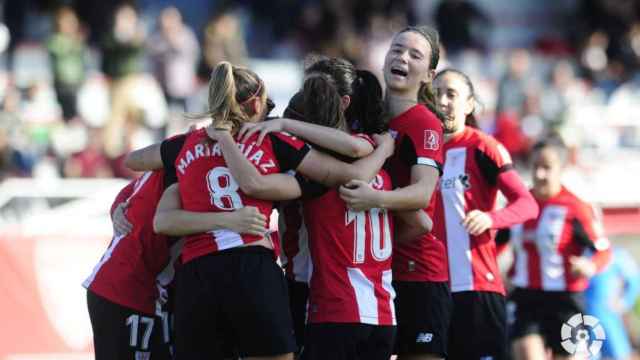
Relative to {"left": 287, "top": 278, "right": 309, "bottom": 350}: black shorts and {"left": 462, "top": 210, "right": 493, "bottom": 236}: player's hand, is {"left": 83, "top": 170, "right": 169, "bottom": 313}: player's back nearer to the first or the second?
{"left": 287, "top": 278, "right": 309, "bottom": 350}: black shorts

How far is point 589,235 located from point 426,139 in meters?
3.43

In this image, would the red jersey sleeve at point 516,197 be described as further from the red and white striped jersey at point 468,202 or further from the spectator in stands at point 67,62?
the spectator in stands at point 67,62

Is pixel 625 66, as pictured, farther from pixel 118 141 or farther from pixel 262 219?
pixel 262 219

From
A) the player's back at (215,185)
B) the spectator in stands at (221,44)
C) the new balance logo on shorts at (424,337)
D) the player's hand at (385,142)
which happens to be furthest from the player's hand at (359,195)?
the spectator in stands at (221,44)

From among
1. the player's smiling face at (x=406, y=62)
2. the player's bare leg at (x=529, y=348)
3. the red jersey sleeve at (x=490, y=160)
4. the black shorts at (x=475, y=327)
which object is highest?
the player's smiling face at (x=406, y=62)

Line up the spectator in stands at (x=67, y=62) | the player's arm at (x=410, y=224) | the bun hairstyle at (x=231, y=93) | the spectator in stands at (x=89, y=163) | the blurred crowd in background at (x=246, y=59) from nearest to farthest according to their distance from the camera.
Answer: the bun hairstyle at (x=231, y=93)
the player's arm at (x=410, y=224)
the spectator in stands at (x=89, y=163)
the blurred crowd in background at (x=246, y=59)
the spectator in stands at (x=67, y=62)

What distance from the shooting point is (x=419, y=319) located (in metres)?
6.54

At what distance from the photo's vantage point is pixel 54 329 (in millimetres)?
10867

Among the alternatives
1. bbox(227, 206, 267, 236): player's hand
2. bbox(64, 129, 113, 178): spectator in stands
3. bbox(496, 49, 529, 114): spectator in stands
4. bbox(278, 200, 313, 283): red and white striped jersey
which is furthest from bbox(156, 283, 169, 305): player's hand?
bbox(496, 49, 529, 114): spectator in stands

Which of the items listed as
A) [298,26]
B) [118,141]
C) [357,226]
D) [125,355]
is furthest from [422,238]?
[298,26]

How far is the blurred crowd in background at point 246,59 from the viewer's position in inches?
580

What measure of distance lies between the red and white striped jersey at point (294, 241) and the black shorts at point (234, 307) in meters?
0.44

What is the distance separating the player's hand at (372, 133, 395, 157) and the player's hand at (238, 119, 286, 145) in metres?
0.54

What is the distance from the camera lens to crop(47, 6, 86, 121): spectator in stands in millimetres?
15125
